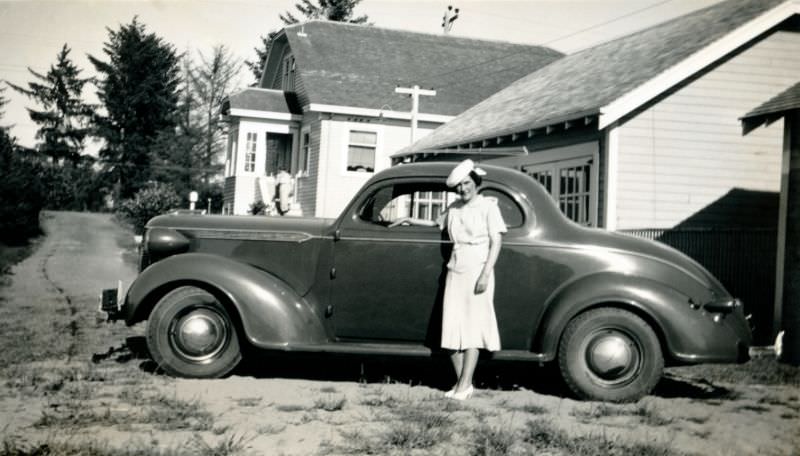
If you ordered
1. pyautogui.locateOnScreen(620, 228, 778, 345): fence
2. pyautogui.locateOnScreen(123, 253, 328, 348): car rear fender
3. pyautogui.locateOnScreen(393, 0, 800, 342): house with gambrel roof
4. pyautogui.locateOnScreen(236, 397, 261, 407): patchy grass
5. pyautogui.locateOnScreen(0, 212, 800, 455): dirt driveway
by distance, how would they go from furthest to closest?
pyautogui.locateOnScreen(393, 0, 800, 342): house with gambrel roof < pyautogui.locateOnScreen(620, 228, 778, 345): fence < pyautogui.locateOnScreen(123, 253, 328, 348): car rear fender < pyautogui.locateOnScreen(236, 397, 261, 407): patchy grass < pyautogui.locateOnScreen(0, 212, 800, 455): dirt driveway

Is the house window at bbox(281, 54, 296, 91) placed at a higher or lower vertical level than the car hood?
higher

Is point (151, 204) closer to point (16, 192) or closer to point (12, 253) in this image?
point (16, 192)

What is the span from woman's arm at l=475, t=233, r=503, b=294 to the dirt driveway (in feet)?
2.72

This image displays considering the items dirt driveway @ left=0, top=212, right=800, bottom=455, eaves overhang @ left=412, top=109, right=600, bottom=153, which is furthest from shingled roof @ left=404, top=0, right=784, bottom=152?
dirt driveway @ left=0, top=212, right=800, bottom=455

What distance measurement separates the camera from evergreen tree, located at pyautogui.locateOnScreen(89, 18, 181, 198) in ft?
160

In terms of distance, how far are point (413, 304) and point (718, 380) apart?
2.93 meters

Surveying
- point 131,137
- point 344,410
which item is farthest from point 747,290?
point 131,137

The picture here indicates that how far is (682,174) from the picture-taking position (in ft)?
38.3

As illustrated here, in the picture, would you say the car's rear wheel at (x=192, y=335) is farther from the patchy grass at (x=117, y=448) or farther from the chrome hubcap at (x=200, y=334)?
the patchy grass at (x=117, y=448)

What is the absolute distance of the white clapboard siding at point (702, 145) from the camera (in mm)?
11562

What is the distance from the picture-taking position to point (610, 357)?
18.2 ft

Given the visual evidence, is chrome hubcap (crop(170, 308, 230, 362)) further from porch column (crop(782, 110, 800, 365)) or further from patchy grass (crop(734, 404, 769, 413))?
porch column (crop(782, 110, 800, 365))

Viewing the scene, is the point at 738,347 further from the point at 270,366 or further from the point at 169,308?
the point at 169,308

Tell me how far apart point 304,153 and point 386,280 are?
20487 mm
